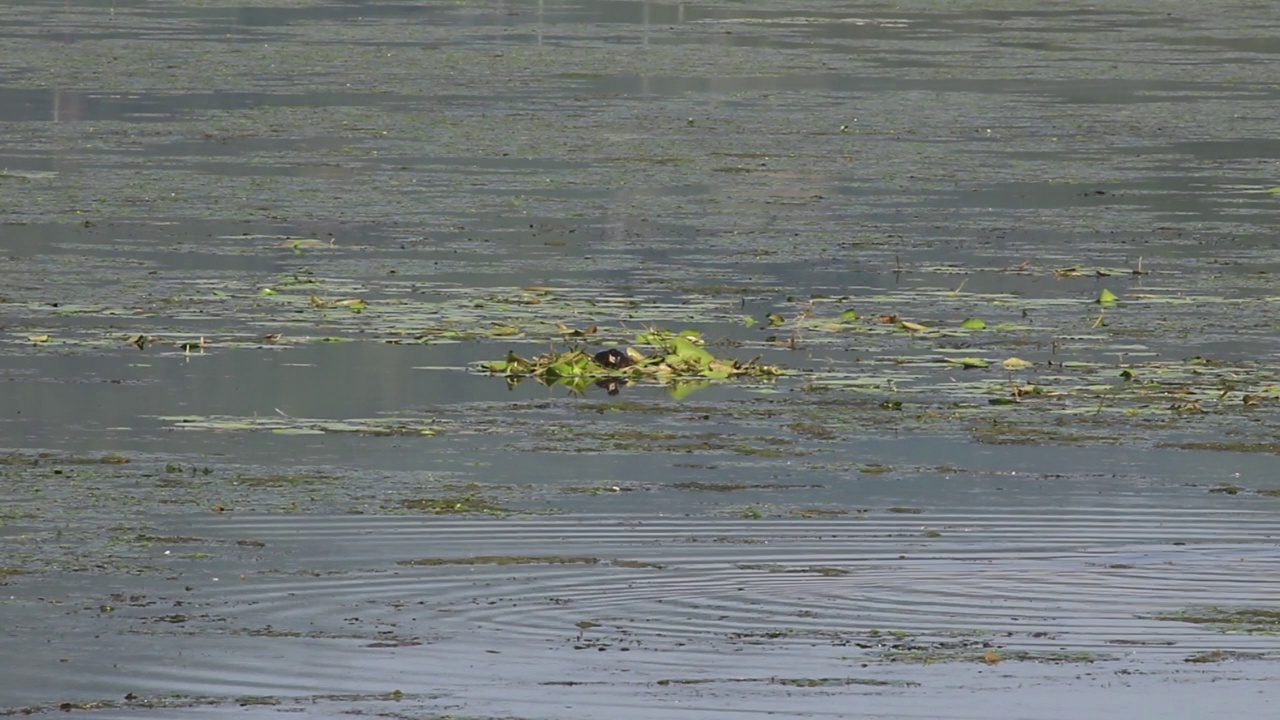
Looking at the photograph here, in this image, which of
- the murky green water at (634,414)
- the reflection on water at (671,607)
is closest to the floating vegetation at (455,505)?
the murky green water at (634,414)

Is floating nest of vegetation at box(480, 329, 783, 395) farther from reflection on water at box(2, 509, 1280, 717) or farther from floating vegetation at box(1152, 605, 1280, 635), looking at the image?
floating vegetation at box(1152, 605, 1280, 635)

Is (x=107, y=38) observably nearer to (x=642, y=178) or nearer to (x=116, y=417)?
(x=642, y=178)

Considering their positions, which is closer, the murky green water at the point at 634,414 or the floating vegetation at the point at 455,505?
the murky green water at the point at 634,414

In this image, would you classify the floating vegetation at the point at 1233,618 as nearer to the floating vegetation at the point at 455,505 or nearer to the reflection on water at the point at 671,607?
the reflection on water at the point at 671,607

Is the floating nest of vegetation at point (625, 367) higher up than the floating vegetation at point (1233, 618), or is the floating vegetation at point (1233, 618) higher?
the floating vegetation at point (1233, 618)

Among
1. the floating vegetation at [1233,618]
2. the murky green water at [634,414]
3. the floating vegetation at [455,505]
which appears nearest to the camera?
the murky green water at [634,414]

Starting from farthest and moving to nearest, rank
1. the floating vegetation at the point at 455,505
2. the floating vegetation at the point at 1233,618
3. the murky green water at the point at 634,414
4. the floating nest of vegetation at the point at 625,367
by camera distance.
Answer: the floating nest of vegetation at the point at 625,367, the floating vegetation at the point at 455,505, the floating vegetation at the point at 1233,618, the murky green water at the point at 634,414

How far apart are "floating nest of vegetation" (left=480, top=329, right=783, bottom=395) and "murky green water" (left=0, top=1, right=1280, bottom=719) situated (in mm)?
78

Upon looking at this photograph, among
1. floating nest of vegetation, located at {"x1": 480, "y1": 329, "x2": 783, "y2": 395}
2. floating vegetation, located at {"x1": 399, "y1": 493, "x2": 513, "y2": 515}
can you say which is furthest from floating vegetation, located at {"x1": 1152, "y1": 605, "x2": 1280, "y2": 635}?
floating nest of vegetation, located at {"x1": 480, "y1": 329, "x2": 783, "y2": 395}

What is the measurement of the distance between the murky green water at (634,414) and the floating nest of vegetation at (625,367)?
0.08 m

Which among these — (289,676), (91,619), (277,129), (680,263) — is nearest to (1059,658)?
(289,676)

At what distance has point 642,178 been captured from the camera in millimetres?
20141

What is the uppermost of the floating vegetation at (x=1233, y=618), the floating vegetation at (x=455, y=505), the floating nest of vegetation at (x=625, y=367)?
the floating vegetation at (x=1233, y=618)

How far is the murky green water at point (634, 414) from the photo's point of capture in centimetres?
757
